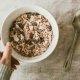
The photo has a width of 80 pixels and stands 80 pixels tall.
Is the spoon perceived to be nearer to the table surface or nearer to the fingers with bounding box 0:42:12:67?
the table surface

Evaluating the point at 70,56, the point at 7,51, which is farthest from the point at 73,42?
the point at 7,51

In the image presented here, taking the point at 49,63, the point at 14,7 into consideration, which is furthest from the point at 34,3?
the point at 49,63

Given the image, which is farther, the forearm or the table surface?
the table surface

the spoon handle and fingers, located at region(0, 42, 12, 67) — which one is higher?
fingers, located at region(0, 42, 12, 67)

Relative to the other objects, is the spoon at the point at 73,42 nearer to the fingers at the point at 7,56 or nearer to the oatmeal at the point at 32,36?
the oatmeal at the point at 32,36

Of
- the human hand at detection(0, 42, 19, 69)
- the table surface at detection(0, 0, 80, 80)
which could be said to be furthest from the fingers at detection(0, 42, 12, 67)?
the table surface at detection(0, 0, 80, 80)

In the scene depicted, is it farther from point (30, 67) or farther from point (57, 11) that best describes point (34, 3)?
point (30, 67)

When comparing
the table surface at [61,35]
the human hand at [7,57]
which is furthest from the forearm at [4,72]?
the table surface at [61,35]
